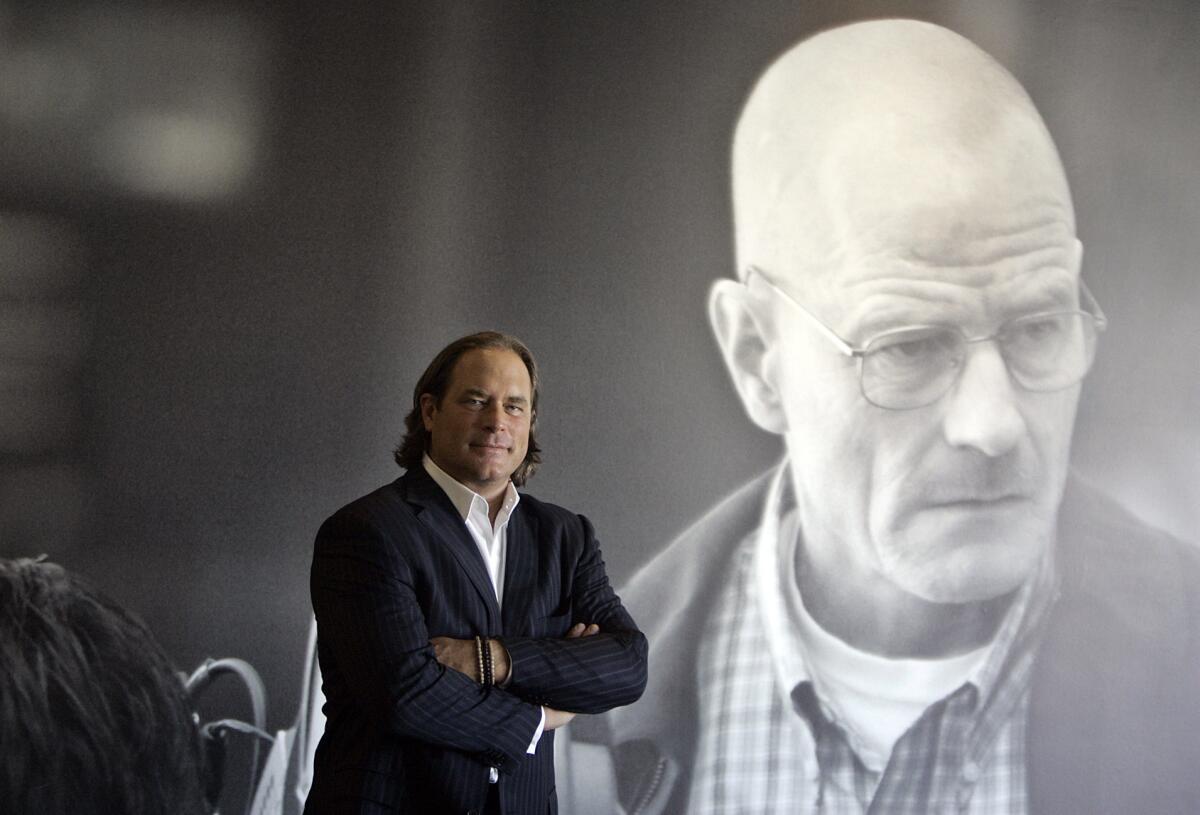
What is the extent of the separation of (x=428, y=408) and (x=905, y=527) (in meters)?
1.73

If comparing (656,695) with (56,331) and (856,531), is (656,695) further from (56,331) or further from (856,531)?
(56,331)

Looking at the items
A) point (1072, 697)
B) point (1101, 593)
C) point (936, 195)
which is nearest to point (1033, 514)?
point (1101, 593)

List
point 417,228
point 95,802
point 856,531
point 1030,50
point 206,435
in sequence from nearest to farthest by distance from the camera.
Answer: point 95,802
point 206,435
point 417,228
point 856,531
point 1030,50

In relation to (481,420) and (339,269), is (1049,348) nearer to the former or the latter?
(339,269)

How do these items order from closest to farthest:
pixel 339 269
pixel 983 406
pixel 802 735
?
1. pixel 339 269
2. pixel 802 735
3. pixel 983 406

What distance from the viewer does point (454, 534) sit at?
5.54 ft

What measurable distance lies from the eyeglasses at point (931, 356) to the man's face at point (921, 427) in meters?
0.02

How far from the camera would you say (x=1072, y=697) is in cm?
320

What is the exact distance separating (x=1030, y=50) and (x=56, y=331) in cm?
277

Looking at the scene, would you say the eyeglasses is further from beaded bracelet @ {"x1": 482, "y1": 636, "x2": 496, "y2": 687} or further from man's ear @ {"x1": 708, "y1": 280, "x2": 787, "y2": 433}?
beaded bracelet @ {"x1": 482, "y1": 636, "x2": 496, "y2": 687}

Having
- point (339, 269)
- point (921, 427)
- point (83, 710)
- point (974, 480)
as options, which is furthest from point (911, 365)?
point (83, 710)

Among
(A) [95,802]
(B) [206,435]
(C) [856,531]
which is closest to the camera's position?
(A) [95,802]

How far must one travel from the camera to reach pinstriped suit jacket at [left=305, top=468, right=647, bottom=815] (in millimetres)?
1573

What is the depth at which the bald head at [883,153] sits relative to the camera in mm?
3100
